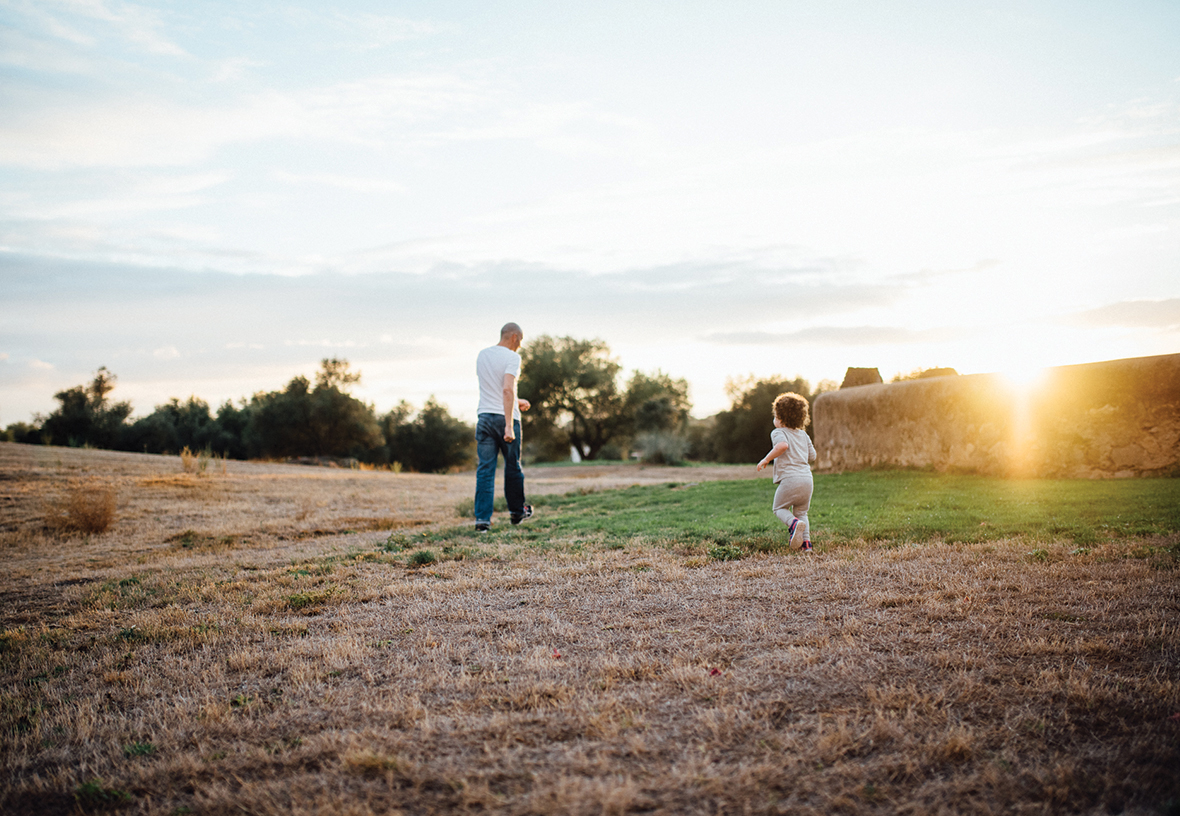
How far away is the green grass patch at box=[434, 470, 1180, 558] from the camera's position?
6105mm

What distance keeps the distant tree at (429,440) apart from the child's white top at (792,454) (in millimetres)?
36398

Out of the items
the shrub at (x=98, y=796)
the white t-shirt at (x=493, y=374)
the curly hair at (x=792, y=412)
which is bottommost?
the shrub at (x=98, y=796)

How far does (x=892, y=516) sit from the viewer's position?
7.16m

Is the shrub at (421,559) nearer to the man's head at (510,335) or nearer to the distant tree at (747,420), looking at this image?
the man's head at (510,335)

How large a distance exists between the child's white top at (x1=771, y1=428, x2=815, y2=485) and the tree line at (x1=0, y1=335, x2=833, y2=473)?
28.6 meters

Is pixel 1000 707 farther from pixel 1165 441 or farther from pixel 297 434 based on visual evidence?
pixel 297 434

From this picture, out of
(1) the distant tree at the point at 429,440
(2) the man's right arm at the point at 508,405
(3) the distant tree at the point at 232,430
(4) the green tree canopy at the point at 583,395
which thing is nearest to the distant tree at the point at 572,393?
(4) the green tree canopy at the point at 583,395

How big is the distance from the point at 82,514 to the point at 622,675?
865cm

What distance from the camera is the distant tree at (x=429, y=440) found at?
1644 inches

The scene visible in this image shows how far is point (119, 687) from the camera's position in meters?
3.24

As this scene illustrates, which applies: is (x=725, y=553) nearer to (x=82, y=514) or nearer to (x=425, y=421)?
(x=82, y=514)

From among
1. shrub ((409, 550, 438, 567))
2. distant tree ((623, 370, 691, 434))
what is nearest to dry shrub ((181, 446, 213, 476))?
shrub ((409, 550, 438, 567))

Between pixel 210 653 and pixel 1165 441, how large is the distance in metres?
11.0

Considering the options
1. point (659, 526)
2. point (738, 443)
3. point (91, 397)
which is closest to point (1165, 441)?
point (659, 526)
